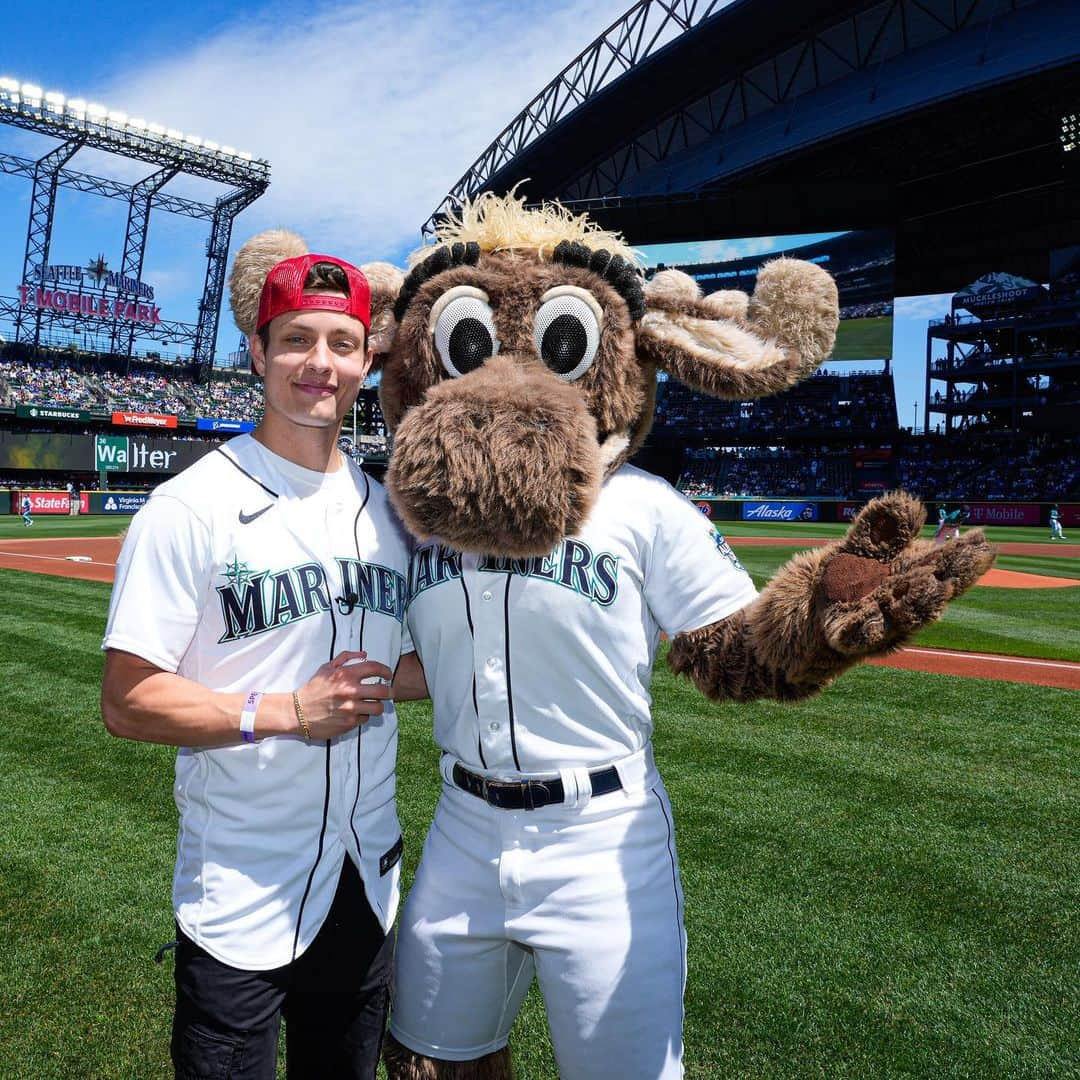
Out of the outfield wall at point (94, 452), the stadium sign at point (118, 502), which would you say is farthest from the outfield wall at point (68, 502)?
the outfield wall at point (94, 452)

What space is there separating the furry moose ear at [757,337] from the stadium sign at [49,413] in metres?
42.9

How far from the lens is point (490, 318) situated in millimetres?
2020

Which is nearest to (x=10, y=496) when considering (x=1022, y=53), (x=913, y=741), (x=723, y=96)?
(x=723, y=96)

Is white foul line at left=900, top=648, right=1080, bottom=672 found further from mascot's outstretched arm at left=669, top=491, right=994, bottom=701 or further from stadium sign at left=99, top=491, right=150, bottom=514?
stadium sign at left=99, top=491, right=150, bottom=514

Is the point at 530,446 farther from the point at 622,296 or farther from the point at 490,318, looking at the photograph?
the point at 622,296

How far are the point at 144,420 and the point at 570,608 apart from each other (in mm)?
45569

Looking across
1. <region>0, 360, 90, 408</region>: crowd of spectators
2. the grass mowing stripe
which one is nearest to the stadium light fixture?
the grass mowing stripe

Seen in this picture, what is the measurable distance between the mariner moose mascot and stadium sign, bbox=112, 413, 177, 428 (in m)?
44.2

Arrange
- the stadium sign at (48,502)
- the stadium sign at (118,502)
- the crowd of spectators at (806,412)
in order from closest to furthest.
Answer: the stadium sign at (48,502)
the stadium sign at (118,502)
the crowd of spectators at (806,412)

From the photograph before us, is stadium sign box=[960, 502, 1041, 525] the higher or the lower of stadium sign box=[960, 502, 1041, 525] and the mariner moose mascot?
the higher

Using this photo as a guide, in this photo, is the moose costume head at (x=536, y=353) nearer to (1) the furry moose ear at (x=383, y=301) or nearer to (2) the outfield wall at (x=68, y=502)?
(1) the furry moose ear at (x=383, y=301)

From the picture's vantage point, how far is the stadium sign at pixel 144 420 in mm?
40969

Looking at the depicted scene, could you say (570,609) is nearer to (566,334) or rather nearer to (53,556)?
(566,334)

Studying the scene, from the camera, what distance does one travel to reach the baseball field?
2795 millimetres
